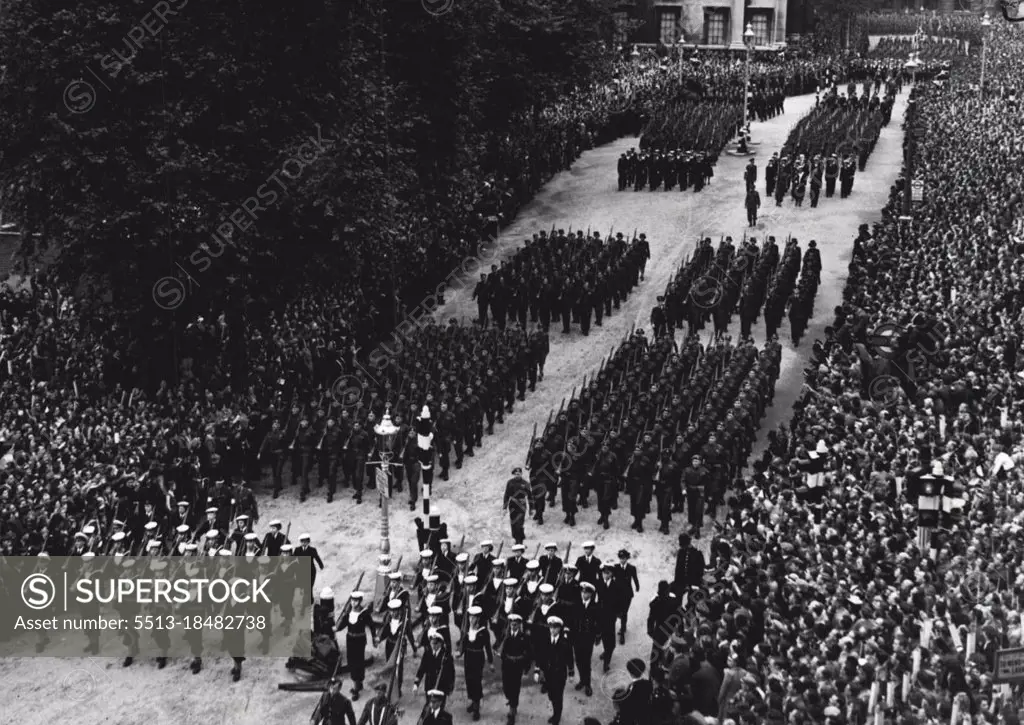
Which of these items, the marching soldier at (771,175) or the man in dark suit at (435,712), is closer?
the man in dark suit at (435,712)

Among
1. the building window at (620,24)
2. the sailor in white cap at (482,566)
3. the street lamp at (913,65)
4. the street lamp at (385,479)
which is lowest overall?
the sailor in white cap at (482,566)

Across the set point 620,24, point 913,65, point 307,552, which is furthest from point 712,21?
point 307,552

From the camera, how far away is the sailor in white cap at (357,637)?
1653 centimetres

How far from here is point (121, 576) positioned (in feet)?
58.1

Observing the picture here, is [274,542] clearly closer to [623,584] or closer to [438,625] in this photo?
[438,625]

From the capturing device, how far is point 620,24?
6216 cm

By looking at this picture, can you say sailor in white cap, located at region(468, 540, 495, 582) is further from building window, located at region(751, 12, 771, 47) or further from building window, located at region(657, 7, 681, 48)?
building window, located at region(751, 12, 771, 47)

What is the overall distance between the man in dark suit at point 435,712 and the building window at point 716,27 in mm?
66715

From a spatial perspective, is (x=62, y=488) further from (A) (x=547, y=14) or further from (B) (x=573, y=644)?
(A) (x=547, y=14)

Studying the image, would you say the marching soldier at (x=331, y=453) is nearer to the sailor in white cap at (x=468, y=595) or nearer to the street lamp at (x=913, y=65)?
the sailor in white cap at (x=468, y=595)

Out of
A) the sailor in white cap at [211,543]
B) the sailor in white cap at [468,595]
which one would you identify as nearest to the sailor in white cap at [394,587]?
the sailor in white cap at [468,595]

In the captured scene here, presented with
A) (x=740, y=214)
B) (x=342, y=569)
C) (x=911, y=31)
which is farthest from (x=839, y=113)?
(x=911, y=31)

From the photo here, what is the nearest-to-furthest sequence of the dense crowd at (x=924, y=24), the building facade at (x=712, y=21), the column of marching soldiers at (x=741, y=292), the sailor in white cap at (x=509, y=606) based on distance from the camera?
the sailor in white cap at (x=509, y=606) → the column of marching soldiers at (x=741, y=292) → the building facade at (x=712, y=21) → the dense crowd at (x=924, y=24)

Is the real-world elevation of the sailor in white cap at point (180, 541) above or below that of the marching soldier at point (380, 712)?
above
